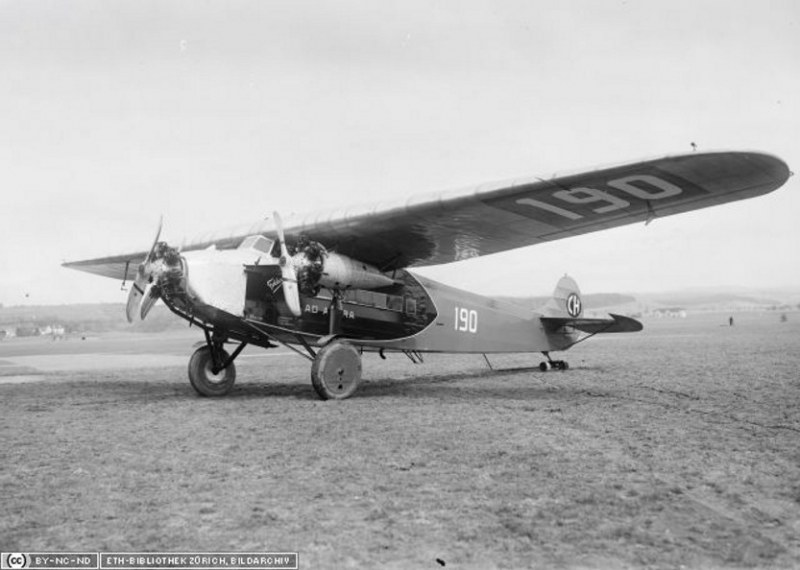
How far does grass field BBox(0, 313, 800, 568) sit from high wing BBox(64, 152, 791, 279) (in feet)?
8.55

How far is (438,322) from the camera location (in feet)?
39.0

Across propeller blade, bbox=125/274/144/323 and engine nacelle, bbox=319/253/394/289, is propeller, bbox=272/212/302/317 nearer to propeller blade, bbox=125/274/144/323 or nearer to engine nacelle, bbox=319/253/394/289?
engine nacelle, bbox=319/253/394/289

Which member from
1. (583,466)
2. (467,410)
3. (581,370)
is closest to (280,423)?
(467,410)

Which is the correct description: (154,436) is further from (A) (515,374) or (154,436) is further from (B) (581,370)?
(B) (581,370)

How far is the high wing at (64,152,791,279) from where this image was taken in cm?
753

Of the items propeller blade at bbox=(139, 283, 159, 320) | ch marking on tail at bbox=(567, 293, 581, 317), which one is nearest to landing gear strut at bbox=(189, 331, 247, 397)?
propeller blade at bbox=(139, 283, 159, 320)

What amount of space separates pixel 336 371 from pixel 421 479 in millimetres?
4813

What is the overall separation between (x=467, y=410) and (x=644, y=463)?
11.0 ft

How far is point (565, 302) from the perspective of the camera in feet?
51.6

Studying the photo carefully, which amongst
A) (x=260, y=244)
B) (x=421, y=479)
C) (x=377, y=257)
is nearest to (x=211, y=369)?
(x=260, y=244)

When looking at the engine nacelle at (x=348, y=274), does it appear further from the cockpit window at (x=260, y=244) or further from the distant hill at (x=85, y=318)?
the distant hill at (x=85, y=318)

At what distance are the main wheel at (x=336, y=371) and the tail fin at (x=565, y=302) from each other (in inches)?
275

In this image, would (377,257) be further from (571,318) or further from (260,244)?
(571,318)

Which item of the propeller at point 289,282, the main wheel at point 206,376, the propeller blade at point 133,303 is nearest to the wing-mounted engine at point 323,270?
the propeller at point 289,282
